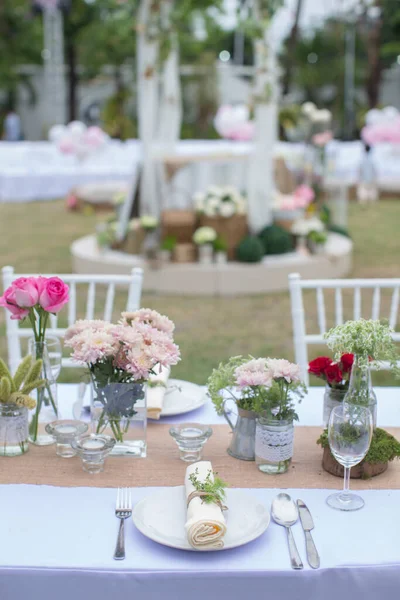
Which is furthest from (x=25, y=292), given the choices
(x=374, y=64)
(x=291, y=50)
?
(x=374, y=64)

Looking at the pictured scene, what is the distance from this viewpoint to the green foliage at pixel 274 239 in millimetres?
6875

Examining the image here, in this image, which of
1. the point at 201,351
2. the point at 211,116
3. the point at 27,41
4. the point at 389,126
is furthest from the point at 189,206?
the point at 27,41

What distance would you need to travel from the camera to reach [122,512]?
160 centimetres

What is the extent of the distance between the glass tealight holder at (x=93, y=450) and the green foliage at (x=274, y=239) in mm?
5188

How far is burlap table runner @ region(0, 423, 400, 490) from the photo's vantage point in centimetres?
174

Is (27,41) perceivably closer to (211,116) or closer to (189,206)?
(211,116)

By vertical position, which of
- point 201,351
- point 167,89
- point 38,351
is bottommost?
point 201,351

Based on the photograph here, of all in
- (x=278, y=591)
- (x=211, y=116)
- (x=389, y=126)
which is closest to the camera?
(x=278, y=591)

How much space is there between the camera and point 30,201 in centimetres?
1281

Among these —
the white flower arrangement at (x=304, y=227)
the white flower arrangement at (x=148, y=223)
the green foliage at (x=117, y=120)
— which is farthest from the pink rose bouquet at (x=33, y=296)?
the green foliage at (x=117, y=120)

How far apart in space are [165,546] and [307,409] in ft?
2.63

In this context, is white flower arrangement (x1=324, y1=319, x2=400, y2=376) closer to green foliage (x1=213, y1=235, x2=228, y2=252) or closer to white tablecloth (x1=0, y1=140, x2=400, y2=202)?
green foliage (x1=213, y1=235, x2=228, y2=252)

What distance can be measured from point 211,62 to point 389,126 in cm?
965

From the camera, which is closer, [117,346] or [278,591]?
[278,591]
